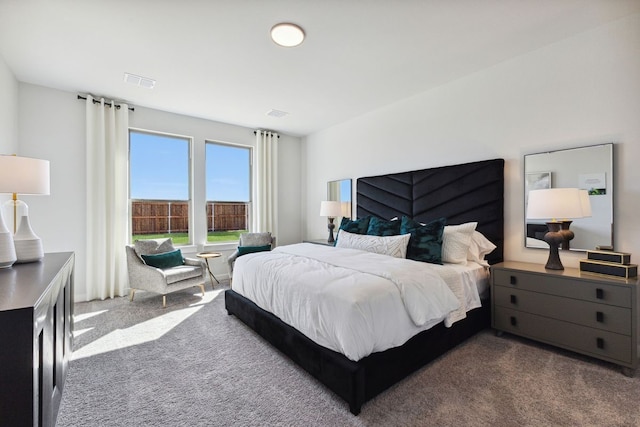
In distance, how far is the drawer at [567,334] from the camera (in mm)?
2094

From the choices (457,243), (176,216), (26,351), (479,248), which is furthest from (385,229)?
(176,216)

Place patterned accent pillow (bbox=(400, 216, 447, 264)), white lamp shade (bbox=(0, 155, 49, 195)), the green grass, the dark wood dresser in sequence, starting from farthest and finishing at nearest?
the green grass < patterned accent pillow (bbox=(400, 216, 447, 264)) < white lamp shade (bbox=(0, 155, 49, 195)) < the dark wood dresser

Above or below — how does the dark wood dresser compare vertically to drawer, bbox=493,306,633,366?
above

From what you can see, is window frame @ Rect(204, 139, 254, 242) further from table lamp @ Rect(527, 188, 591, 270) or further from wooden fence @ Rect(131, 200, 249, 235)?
table lamp @ Rect(527, 188, 591, 270)

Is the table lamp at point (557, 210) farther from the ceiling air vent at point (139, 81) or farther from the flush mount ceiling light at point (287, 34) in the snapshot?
the ceiling air vent at point (139, 81)

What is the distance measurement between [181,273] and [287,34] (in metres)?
3.20

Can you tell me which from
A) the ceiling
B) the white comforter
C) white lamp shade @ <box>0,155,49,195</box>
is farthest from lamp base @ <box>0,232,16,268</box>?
the ceiling

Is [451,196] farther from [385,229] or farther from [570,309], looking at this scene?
[570,309]

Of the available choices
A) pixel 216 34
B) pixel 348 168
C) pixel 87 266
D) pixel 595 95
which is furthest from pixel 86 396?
pixel 595 95

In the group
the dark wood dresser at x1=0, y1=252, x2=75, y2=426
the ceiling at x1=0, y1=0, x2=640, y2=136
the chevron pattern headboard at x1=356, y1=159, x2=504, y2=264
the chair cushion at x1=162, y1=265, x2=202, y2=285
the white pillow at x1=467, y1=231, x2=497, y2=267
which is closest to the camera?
the dark wood dresser at x1=0, y1=252, x2=75, y2=426

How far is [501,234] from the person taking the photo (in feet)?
10.1

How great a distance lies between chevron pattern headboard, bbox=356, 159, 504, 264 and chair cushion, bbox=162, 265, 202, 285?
284cm

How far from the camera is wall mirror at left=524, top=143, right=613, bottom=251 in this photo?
247 centimetres

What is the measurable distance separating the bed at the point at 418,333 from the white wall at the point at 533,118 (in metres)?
0.18
